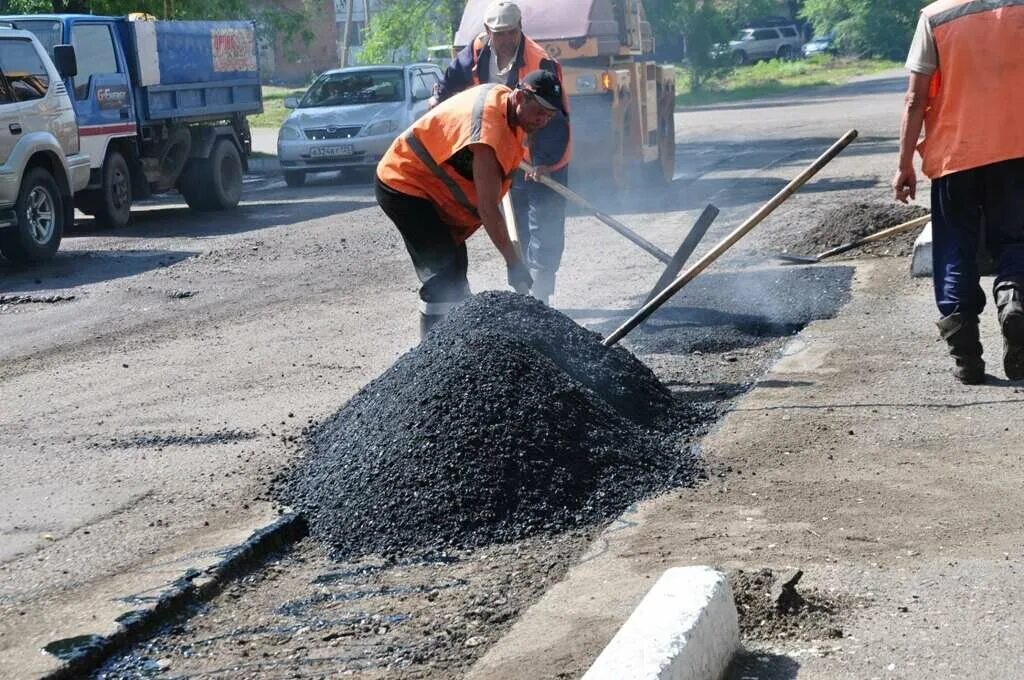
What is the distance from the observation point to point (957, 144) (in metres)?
6.48

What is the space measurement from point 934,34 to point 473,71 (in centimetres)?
329

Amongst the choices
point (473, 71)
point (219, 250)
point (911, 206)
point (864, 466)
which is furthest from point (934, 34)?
point (219, 250)

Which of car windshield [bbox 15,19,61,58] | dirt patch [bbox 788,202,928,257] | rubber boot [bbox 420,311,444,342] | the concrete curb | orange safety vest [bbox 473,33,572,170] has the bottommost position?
the concrete curb

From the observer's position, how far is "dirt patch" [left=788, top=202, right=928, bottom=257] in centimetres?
1065

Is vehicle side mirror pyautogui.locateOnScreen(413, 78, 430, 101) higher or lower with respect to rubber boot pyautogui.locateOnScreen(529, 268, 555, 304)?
higher

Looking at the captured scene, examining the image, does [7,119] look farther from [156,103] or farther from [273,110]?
[273,110]

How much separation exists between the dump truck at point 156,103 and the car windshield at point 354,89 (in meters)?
1.93

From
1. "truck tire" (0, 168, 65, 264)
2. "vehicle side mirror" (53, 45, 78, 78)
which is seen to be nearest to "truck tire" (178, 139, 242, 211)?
"vehicle side mirror" (53, 45, 78, 78)

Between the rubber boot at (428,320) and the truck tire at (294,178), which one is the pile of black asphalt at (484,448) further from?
the truck tire at (294,178)

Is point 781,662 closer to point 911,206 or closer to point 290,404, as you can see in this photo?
point 290,404

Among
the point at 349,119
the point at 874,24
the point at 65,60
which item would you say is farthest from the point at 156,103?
the point at 874,24

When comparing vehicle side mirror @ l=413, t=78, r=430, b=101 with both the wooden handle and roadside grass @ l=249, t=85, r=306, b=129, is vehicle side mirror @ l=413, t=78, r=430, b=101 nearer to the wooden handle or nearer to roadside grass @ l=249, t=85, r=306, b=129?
roadside grass @ l=249, t=85, r=306, b=129

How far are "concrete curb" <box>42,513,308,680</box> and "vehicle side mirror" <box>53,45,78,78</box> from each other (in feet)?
35.6

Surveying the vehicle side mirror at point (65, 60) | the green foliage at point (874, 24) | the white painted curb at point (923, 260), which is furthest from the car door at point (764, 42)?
the white painted curb at point (923, 260)
